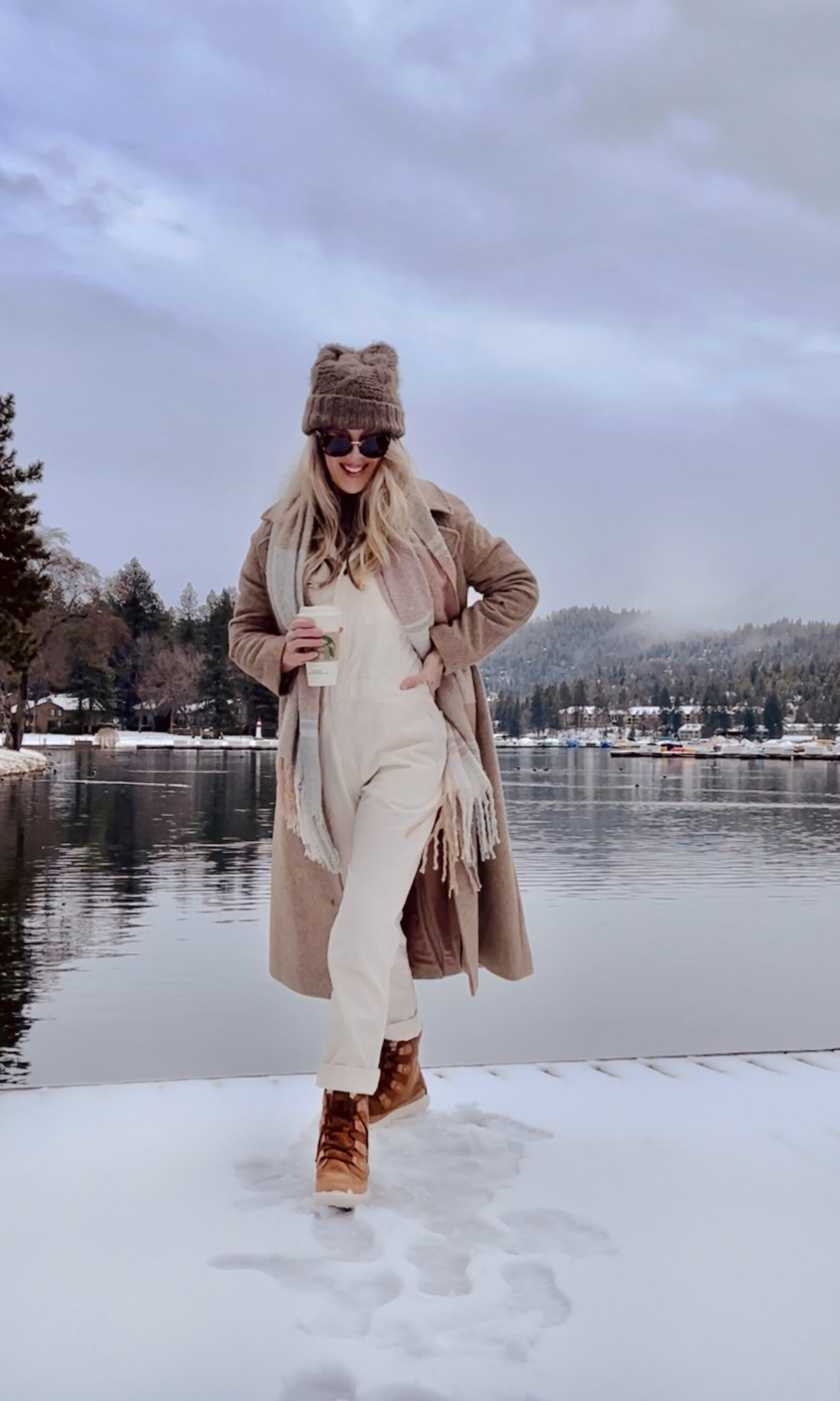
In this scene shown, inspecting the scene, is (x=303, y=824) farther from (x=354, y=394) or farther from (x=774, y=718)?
(x=774, y=718)

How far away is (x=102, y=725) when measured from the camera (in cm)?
5444

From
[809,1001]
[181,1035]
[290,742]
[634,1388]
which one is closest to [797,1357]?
[634,1388]

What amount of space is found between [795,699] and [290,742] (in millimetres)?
120756

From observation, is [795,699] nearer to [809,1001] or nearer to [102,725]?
[102,725]

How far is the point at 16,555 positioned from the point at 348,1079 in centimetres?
1971

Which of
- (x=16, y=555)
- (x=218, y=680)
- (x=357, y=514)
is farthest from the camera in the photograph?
(x=218, y=680)

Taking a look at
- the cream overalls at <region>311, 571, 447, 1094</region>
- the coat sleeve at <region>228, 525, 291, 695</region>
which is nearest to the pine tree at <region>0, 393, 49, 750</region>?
the coat sleeve at <region>228, 525, 291, 695</region>

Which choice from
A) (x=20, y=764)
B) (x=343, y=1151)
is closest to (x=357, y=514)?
(x=343, y=1151)

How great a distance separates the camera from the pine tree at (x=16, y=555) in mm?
A: 19969

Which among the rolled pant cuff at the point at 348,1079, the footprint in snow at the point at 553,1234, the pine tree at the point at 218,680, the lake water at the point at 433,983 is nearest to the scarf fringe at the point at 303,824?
the rolled pant cuff at the point at 348,1079

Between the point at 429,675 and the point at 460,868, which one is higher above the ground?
the point at 429,675

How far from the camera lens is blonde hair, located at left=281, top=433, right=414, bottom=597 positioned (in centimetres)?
208

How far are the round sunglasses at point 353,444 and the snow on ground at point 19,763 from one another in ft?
76.1

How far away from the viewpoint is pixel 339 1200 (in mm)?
1813
